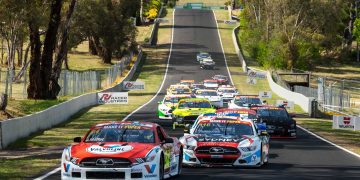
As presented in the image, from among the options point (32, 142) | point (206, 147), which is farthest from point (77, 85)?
point (206, 147)

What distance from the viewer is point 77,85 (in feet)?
204

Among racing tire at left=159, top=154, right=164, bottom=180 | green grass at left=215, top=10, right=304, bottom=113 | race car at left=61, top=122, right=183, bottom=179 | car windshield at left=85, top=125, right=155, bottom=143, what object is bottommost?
green grass at left=215, top=10, right=304, bottom=113

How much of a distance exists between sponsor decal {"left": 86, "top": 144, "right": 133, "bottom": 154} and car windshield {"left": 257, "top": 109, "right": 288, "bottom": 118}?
17148 mm

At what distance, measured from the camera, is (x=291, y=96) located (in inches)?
2625

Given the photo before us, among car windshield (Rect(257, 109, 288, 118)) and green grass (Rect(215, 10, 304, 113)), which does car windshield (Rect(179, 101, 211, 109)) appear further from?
green grass (Rect(215, 10, 304, 113))

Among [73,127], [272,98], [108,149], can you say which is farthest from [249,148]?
[272,98]

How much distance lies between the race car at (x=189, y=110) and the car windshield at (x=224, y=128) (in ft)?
43.0

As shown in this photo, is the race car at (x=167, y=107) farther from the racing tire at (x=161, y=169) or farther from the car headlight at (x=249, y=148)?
the racing tire at (x=161, y=169)

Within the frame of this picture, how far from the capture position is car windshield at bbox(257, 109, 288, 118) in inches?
1270

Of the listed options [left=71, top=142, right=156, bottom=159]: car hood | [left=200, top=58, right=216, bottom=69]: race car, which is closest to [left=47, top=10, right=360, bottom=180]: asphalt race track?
[left=71, top=142, right=156, bottom=159]: car hood

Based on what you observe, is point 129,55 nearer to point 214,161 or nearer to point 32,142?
point 32,142

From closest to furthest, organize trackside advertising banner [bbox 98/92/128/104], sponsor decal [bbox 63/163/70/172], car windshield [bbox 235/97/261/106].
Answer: sponsor decal [bbox 63/163/70/172], car windshield [bbox 235/97/261/106], trackside advertising banner [bbox 98/92/128/104]

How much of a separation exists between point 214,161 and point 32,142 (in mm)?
10000

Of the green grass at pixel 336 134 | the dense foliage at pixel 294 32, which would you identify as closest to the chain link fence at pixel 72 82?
the green grass at pixel 336 134
